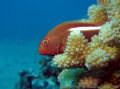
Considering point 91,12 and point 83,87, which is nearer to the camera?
point 83,87

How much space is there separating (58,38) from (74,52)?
183 mm

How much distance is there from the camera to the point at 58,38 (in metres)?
2.72

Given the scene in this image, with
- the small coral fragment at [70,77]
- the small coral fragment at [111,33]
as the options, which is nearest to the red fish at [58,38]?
the small coral fragment at [111,33]

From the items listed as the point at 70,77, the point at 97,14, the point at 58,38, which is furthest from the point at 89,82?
the point at 97,14

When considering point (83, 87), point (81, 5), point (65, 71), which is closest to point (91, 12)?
point (65, 71)

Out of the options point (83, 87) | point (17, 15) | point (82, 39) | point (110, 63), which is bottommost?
point (83, 87)

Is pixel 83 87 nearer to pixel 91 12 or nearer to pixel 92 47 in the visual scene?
pixel 92 47

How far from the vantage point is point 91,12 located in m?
3.38

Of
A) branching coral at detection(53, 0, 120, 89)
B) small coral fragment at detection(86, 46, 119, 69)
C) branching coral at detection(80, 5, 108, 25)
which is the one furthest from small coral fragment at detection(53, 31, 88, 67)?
branching coral at detection(80, 5, 108, 25)

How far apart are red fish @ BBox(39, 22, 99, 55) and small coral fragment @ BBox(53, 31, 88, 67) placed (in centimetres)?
7

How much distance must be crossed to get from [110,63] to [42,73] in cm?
434

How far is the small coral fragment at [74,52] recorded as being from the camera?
2.62 m

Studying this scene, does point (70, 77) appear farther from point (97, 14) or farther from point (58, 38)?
point (97, 14)

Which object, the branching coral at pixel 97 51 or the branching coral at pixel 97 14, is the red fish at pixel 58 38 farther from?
the branching coral at pixel 97 14
